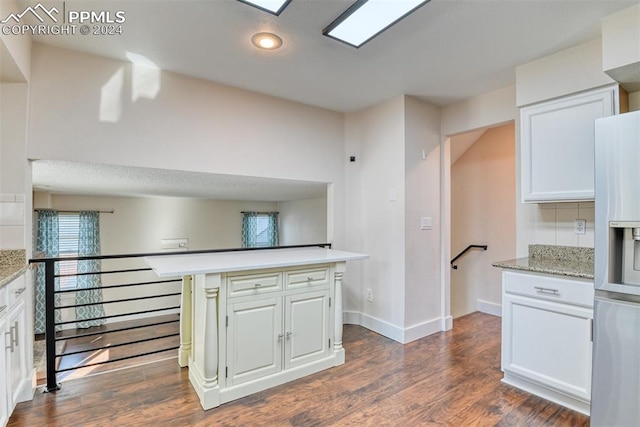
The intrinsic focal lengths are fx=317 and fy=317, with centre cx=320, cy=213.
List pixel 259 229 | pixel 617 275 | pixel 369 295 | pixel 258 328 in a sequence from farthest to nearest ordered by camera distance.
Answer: pixel 259 229 < pixel 369 295 < pixel 258 328 < pixel 617 275

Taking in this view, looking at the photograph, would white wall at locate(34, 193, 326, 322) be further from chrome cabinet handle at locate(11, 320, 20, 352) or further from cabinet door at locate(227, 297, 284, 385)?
chrome cabinet handle at locate(11, 320, 20, 352)

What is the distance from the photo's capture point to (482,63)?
2449 mm

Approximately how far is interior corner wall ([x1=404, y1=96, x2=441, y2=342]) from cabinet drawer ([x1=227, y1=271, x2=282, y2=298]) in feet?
4.66

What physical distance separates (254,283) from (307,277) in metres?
0.44

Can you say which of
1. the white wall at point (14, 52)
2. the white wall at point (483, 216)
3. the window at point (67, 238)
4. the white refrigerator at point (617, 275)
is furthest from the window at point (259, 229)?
the white refrigerator at point (617, 275)

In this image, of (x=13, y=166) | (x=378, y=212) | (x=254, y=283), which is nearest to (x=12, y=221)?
(x=13, y=166)

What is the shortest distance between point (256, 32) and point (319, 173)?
5.39 feet

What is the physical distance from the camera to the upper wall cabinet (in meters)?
2.12

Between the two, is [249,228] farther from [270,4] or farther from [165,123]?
[270,4]

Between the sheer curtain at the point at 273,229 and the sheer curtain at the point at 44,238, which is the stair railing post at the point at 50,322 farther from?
the sheer curtain at the point at 273,229

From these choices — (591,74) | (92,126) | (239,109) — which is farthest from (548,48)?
(92,126)

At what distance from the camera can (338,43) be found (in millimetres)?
2156

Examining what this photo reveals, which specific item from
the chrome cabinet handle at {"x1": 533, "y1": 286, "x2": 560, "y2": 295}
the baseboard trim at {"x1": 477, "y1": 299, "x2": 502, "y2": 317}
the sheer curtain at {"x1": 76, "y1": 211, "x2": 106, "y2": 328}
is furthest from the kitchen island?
the sheer curtain at {"x1": 76, "y1": 211, "x2": 106, "y2": 328}

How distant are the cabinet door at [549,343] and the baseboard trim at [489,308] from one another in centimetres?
176
